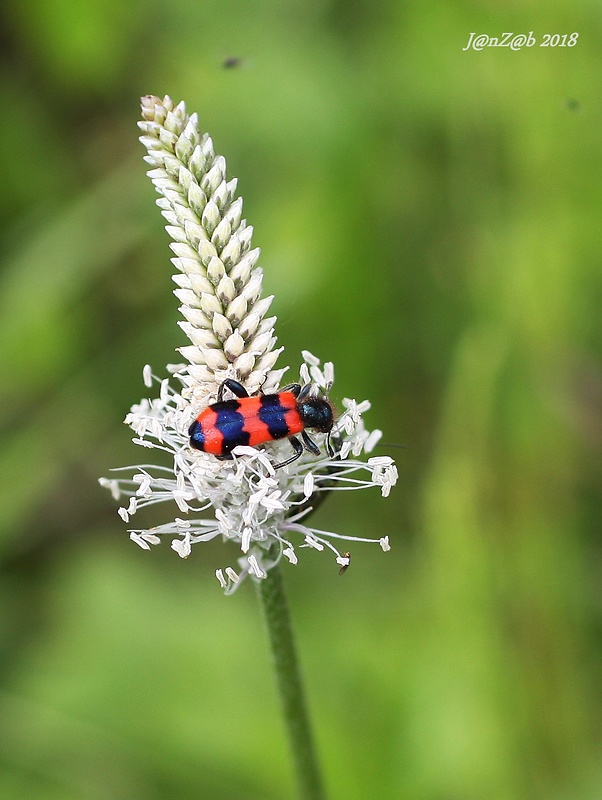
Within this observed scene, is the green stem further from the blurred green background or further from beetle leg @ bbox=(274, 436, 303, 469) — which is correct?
the blurred green background

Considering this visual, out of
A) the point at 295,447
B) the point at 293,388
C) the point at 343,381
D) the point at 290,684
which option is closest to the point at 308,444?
the point at 295,447

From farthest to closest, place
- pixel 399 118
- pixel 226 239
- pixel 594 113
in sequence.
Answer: pixel 399 118 → pixel 594 113 → pixel 226 239

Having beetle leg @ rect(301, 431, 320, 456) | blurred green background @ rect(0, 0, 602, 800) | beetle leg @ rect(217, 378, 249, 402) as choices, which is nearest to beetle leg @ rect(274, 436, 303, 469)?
beetle leg @ rect(301, 431, 320, 456)

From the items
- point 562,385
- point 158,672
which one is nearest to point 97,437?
point 158,672

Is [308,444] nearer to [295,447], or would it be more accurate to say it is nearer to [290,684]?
[295,447]

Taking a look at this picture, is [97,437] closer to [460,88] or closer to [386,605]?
[386,605]

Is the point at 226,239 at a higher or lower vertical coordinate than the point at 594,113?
lower
